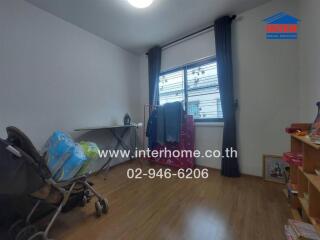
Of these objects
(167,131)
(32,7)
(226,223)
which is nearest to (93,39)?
(32,7)

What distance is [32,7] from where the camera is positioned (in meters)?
2.09

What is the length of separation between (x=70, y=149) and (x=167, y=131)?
1.77m

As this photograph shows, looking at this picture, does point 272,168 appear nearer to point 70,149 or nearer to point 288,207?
point 288,207

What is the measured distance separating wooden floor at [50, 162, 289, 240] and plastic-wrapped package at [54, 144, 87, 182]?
50cm

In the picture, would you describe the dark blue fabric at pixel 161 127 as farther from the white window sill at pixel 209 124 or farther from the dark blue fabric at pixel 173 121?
the white window sill at pixel 209 124

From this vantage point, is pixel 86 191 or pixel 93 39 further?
pixel 93 39

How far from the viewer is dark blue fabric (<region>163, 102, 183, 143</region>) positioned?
8.73 feet

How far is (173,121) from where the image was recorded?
2.72 meters

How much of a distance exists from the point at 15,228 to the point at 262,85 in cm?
327

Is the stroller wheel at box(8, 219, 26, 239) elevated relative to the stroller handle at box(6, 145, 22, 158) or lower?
lower

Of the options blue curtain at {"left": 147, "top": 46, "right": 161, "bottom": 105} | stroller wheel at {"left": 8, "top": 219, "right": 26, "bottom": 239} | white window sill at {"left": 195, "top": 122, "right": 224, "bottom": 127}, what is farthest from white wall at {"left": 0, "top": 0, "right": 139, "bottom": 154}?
white window sill at {"left": 195, "top": 122, "right": 224, "bottom": 127}

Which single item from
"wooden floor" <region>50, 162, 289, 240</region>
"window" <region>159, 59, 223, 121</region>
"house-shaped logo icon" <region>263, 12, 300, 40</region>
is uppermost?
"house-shaped logo icon" <region>263, 12, 300, 40</region>

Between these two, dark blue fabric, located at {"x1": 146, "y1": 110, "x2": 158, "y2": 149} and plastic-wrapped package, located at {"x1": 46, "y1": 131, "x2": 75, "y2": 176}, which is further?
dark blue fabric, located at {"x1": 146, "y1": 110, "x2": 158, "y2": 149}

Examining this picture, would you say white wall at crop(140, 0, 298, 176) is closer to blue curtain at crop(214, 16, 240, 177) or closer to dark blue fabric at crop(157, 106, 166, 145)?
blue curtain at crop(214, 16, 240, 177)
